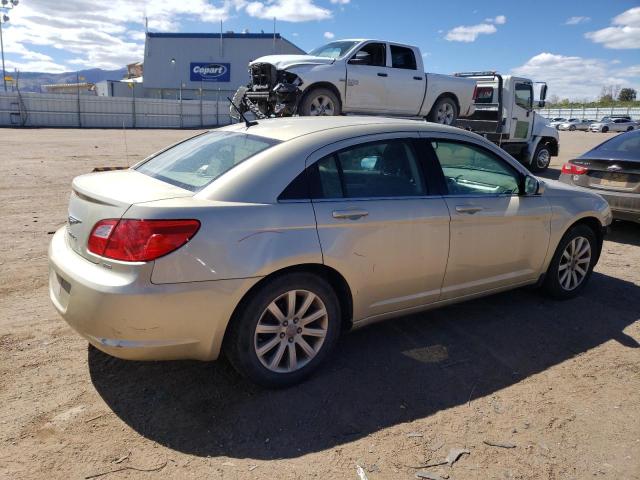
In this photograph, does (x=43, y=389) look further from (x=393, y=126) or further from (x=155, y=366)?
(x=393, y=126)

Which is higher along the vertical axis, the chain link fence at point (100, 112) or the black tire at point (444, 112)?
the chain link fence at point (100, 112)

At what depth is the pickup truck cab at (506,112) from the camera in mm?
13172

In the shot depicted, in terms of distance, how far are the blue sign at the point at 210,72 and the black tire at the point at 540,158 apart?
4100 cm

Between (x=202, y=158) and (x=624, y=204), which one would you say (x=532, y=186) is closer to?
(x=202, y=158)

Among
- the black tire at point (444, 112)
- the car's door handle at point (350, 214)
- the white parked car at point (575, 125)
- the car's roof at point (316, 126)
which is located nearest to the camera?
the car's door handle at point (350, 214)

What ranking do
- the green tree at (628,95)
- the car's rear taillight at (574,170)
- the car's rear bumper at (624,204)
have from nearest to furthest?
the car's rear bumper at (624,204)
the car's rear taillight at (574,170)
the green tree at (628,95)

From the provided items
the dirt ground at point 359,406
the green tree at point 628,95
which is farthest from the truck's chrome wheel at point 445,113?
the green tree at point 628,95

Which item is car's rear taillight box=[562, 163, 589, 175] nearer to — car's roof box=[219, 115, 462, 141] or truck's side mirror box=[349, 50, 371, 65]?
truck's side mirror box=[349, 50, 371, 65]

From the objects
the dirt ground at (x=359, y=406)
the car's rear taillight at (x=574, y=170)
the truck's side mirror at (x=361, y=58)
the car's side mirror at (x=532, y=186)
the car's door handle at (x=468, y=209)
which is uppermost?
the truck's side mirror at (x=361, y=58)

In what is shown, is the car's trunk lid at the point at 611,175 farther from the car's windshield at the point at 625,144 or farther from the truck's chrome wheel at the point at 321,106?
the truck's chrome wheel at the point at 321,106

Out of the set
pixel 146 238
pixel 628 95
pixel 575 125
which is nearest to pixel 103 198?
pixel 146 238

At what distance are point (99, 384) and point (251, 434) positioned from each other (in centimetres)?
108

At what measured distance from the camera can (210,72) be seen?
1994 inches

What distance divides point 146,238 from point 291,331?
105 cm
